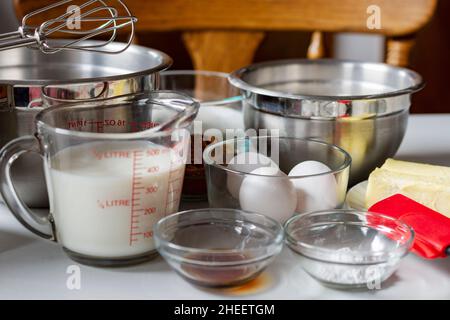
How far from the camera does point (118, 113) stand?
727 millimetres

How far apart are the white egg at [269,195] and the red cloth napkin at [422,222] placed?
9cm

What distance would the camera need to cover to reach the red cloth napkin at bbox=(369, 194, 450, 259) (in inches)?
25.6

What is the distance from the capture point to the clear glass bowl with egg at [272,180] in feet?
2.33

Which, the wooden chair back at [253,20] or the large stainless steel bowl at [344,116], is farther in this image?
the wooden chair back at [253,20]

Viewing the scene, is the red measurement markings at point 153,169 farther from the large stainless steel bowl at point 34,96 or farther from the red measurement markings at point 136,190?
the large stainless steel bowl at point 34,96

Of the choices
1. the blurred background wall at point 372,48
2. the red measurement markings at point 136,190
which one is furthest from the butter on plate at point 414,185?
the blurred background wall at point 372,48

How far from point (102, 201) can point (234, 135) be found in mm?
249

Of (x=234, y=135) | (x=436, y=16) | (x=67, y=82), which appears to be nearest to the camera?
(x=67, y=82)

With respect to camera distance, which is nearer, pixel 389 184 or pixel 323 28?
pixel 389 184

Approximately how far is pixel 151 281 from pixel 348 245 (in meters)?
0.18
